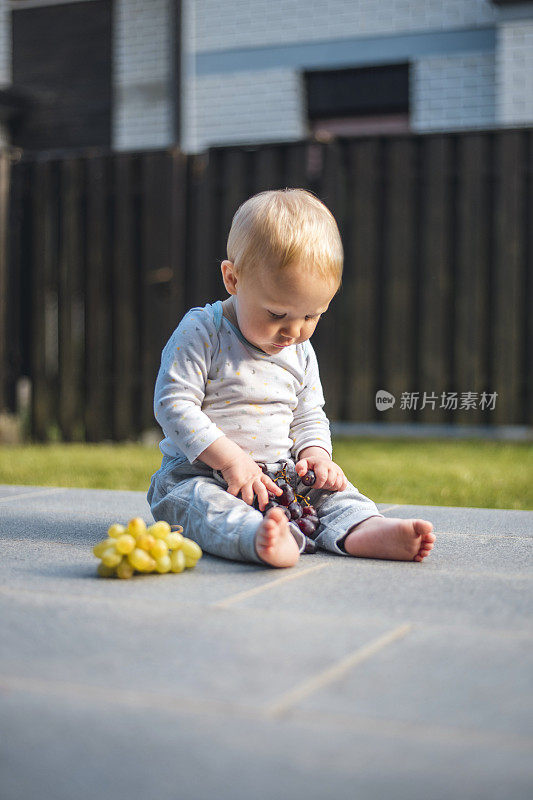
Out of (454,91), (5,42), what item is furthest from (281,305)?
(5,42)

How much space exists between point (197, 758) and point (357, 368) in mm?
5377

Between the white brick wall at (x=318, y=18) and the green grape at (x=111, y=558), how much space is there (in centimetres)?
761

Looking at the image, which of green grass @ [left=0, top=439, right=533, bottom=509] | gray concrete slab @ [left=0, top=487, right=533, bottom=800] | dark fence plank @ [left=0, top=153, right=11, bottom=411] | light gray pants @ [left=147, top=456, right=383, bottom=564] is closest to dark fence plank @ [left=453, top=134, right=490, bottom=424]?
green grass @ [left=0, top=439, right=533, bottom=509]

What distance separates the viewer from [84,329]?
6.40 m

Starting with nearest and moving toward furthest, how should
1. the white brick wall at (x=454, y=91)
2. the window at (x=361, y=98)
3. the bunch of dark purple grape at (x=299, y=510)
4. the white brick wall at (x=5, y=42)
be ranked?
the bunch of dark purple grape at (x=299, y=510), the white brick wall at (x=454, y=91), the window at (x=361, y=98), the white brick wall at (x=5, y=42)

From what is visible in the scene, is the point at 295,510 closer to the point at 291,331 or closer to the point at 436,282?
the point at 291,331

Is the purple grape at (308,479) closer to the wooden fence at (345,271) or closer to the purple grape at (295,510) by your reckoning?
the purple grape at (295,510)

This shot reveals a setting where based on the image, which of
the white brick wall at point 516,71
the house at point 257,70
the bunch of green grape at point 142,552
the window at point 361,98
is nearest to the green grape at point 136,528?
the bunch of green grape at point 142,552

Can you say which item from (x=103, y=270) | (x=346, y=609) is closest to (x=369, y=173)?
(x=103, y=270)

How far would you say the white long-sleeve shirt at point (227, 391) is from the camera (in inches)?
92.3

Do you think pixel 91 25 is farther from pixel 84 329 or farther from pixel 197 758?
pixel 197 758

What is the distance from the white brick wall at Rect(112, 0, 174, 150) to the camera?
9.66 m

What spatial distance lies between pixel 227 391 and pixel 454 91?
22.6 ft

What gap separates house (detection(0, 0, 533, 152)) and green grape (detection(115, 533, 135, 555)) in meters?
6.97
